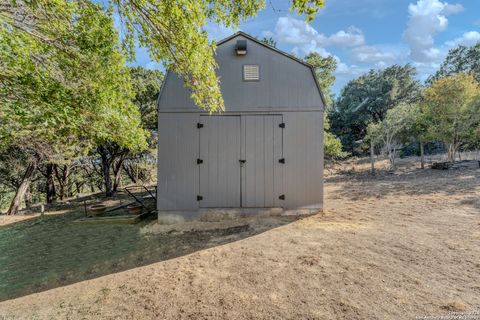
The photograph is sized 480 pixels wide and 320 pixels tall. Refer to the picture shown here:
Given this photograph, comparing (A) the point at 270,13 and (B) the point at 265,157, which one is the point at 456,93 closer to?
(B) the point at 265,157

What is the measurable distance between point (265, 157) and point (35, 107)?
4.37 m

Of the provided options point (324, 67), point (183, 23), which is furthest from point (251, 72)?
point (324, 67)

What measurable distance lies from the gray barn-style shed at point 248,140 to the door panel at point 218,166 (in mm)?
24

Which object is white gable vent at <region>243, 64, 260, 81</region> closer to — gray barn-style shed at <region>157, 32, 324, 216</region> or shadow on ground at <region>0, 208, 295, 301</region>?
gray barn-style shed at <region>157, 32, 324, 216</region>

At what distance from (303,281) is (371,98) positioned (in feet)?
90.3

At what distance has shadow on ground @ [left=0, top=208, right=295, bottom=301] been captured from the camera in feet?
12.0

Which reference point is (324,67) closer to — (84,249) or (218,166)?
(218,166)

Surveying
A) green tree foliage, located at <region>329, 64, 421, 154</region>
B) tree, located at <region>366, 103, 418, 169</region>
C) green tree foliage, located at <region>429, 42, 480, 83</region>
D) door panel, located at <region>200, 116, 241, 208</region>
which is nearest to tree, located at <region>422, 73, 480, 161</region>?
tree, located at <region>366, 103, 418, 169</region>

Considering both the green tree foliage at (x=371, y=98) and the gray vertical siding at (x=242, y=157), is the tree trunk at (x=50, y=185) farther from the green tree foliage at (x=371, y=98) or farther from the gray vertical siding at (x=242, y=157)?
the green tree foliage at (x=371, y=98)

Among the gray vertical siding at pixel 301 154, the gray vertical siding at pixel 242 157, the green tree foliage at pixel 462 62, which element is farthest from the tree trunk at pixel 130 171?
the green tree foliage at pixel 462 62

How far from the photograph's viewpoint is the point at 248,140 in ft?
19.5

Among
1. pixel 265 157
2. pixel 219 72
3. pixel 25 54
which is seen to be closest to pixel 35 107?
pixel 25 54

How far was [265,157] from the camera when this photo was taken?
5.94 meters

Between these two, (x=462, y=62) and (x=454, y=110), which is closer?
(x=454, y=110)
